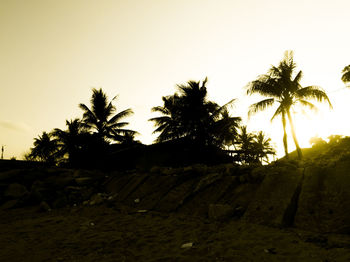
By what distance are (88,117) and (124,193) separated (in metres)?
13.2

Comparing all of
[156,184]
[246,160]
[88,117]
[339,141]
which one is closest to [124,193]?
[156,184]

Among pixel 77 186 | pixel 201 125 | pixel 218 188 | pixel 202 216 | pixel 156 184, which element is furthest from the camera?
pixel 201 125

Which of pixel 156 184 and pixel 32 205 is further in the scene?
pixel 32 205

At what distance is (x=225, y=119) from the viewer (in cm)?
1532

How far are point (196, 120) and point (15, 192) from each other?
434 inches

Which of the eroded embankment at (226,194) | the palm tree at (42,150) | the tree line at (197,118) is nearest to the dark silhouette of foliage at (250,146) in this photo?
the tree line at (197,118)

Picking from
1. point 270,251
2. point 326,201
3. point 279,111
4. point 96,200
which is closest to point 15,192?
point 96,200

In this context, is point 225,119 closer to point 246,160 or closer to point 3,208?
point 246,160

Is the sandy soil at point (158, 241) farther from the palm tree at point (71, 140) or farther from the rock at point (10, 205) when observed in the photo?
the palm tree at point (71, 140)

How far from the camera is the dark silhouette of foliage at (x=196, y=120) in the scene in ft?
50.1

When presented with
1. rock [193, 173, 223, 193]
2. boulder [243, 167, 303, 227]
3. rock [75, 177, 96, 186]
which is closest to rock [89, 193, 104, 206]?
rock [75, 177, 96, 186]

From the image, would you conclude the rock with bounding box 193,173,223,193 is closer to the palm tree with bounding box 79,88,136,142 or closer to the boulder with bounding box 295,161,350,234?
the boulder with bounding box 295,161,350,234

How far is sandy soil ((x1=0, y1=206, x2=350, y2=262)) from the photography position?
2.50 m

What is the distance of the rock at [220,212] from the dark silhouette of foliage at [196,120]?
10758mm
